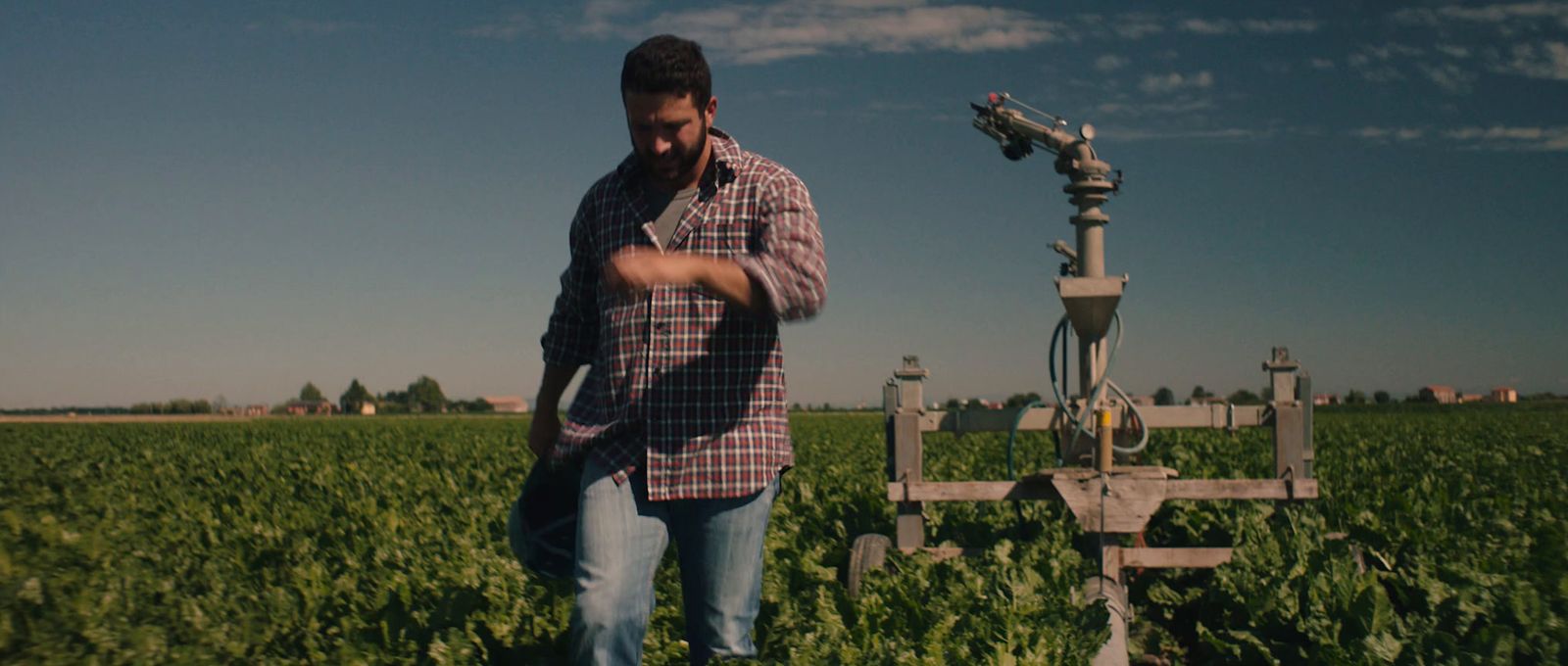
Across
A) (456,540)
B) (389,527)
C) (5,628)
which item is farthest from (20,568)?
(389,527)

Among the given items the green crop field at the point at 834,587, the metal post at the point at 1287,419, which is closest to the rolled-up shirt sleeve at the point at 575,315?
the green crop field at the point at 834,587

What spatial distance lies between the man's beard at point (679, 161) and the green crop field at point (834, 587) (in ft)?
5.30

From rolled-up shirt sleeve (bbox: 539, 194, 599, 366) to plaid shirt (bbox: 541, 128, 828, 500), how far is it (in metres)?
0.25

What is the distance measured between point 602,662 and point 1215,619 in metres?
4.50

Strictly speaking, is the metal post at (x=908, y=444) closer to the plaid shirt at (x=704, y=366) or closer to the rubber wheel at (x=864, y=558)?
the rubber wheel at (x=864, y=558)

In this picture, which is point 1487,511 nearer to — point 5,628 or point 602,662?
point 602,662

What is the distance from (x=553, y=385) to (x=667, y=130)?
2.88ft

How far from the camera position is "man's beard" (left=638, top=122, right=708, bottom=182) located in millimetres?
2820

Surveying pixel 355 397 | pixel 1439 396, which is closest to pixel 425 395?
pixel 355 397

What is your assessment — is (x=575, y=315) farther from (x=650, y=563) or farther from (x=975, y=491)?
(x=975, y=491)

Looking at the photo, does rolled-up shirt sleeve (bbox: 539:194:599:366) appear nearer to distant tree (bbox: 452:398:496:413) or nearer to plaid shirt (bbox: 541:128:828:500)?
plaid shirt (bbox: 541:128:828:500)

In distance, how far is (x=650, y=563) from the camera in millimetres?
2902

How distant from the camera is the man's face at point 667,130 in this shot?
2725mm

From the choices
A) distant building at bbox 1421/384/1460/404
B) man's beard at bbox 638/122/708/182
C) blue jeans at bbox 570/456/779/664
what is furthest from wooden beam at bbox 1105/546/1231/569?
distant building at bbox 1421/384/1460/404
